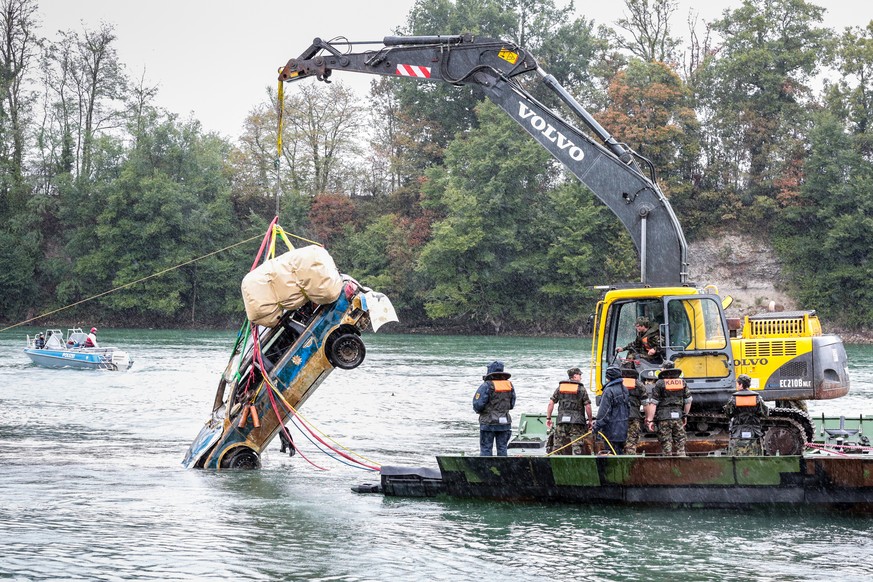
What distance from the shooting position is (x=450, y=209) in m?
78.2

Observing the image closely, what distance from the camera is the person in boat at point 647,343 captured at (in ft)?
58.7

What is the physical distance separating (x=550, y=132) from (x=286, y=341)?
5425 mm

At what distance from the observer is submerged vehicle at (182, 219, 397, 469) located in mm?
18891

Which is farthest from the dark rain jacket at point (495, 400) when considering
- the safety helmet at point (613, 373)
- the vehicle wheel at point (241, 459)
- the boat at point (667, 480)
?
the vehicle wheel at point (241, 459)

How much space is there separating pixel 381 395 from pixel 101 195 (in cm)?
5201

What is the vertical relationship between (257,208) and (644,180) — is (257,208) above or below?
above

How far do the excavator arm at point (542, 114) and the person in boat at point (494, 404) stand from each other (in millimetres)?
2856

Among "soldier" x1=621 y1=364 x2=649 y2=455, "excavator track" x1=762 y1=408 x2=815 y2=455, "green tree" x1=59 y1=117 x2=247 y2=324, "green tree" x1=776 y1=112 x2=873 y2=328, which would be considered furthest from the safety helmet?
"green tree" x1=59 y1=117 x2=247 y2=324

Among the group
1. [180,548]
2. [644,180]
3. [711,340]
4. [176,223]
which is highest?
[176,223]

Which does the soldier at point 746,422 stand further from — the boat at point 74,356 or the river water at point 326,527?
the boat at point 74,356

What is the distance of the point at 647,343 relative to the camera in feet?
59.2

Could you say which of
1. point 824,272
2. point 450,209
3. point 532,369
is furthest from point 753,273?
point 532,369

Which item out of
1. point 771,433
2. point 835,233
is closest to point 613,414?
point 771,433

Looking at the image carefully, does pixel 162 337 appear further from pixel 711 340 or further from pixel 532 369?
pixel 711 340
